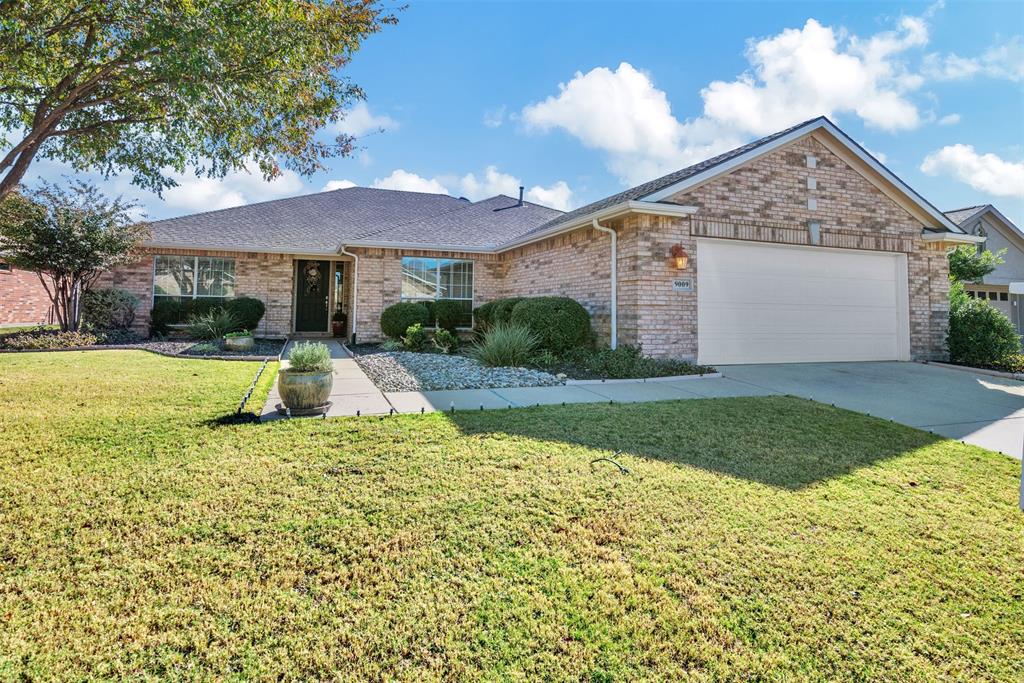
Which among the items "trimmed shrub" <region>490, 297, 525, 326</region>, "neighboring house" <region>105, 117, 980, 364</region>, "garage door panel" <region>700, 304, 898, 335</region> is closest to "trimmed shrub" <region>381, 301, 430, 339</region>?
"neighboring house" <region>105, 117, 980, 364</region>

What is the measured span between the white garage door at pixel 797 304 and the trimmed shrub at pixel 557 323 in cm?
223

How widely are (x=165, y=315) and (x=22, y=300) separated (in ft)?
29.7

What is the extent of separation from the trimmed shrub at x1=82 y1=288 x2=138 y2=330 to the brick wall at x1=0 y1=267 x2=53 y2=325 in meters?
5.70

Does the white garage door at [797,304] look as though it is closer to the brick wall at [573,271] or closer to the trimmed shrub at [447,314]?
the brick wall at [573,271]

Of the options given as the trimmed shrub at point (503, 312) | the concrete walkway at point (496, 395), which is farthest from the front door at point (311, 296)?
the concrete walkway at point (496, 395)

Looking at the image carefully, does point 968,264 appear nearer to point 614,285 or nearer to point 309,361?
point 614,285

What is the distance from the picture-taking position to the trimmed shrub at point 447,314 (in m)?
13.4

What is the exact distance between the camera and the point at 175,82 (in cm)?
561

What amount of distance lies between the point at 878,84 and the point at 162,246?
55.4ft

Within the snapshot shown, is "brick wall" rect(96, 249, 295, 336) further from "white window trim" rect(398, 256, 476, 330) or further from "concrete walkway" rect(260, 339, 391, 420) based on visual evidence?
"concrete walkway" rect(260, 339, 391, 420)

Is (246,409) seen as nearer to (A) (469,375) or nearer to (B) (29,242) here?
(A) (469,375)

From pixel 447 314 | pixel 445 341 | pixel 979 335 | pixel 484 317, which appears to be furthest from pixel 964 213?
pixel 445 341

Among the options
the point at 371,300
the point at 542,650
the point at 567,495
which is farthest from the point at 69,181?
the point at 542,650

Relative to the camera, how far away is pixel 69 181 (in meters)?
11.2
